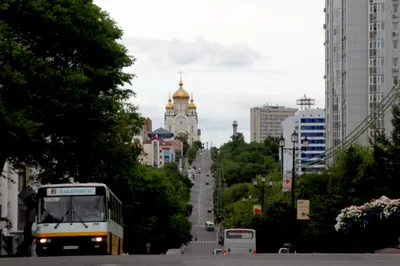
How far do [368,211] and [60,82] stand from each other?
12.4 m

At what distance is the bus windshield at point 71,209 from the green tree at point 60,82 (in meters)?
2.44

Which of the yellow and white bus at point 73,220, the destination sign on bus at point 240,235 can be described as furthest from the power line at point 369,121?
the yellow and white bus at point 73,220

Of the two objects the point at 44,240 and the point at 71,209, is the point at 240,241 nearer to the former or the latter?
the point at 71,209

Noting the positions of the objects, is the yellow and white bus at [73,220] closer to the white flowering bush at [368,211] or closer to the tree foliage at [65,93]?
the tree foliage at [65,93]

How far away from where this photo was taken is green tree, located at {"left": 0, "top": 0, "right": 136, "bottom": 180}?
30172mm

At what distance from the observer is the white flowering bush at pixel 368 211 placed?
28844 mm

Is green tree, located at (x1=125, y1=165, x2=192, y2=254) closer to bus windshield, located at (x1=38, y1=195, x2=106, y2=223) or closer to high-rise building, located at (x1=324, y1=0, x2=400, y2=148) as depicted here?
high-rise building, located at (x1=324, y1=0, x2=400, y2=148)

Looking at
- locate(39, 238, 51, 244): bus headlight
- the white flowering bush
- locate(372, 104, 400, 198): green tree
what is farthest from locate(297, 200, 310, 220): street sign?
locate(39, 238, 51, 244): bus headlight

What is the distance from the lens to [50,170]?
4300 cm

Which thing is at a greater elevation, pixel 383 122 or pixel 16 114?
pixel 383 122

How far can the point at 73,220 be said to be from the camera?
29.4 metres

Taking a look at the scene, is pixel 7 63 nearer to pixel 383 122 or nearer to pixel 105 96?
pixel 105 96

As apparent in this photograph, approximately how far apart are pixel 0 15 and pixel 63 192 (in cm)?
694

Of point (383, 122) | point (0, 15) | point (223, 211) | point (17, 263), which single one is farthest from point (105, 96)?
point (223, 211)
